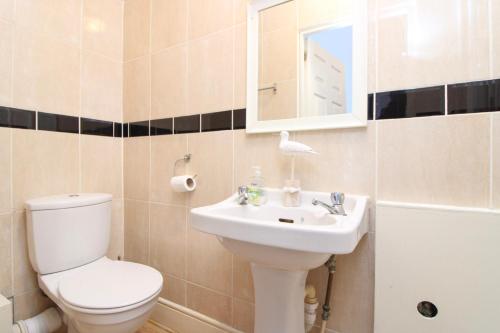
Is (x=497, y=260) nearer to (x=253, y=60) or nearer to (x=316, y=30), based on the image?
(x=316, y=30)

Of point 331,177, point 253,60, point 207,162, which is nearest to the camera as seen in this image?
point 331,177

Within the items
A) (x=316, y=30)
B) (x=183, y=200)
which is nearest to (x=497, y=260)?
(x=316, y=30)

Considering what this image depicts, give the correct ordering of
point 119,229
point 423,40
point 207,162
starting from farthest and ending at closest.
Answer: point 119,229 < point 207,162 < point 423,40

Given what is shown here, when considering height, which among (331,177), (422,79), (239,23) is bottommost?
(331,177)

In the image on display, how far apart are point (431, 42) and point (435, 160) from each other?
0.40 m

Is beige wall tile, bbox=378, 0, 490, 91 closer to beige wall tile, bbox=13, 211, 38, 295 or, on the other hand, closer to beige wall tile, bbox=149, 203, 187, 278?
beige wall tile, bbox=149, 203, 187, 278

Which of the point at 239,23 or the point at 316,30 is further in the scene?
the point at 239,23

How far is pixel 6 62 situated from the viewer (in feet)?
4.00

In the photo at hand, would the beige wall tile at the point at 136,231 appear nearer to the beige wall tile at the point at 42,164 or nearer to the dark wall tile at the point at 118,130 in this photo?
the beige wall tile at the point at 42,164

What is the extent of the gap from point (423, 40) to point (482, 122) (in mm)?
333

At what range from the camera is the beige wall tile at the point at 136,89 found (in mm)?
1627

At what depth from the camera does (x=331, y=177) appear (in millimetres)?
1021

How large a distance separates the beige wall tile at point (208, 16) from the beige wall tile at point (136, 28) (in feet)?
1.29

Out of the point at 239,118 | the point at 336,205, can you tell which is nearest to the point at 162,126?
the point at 239,118
